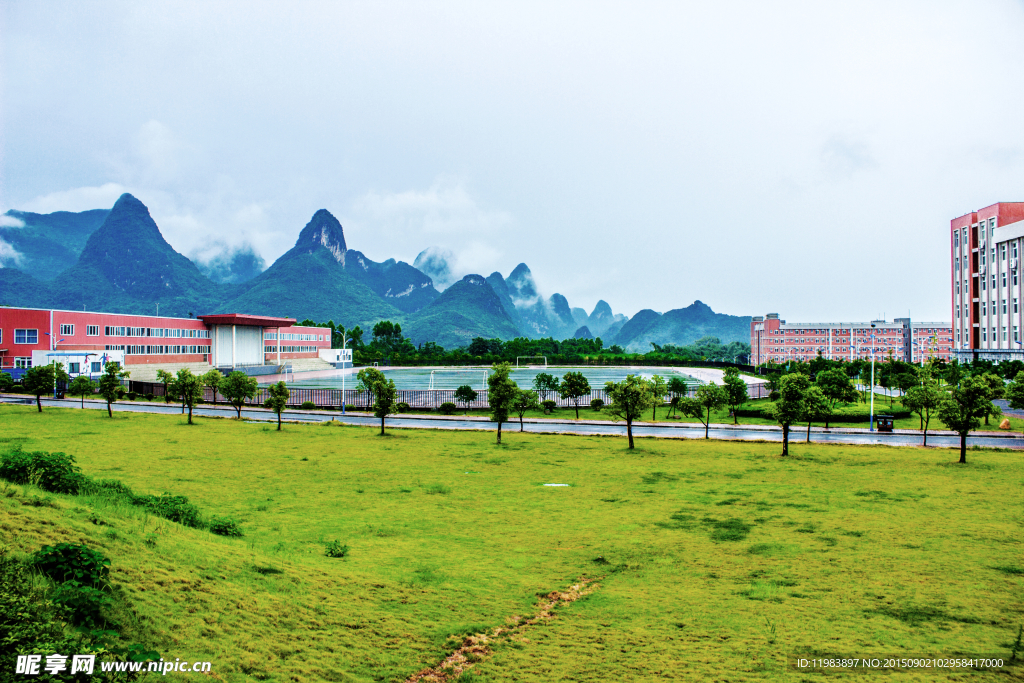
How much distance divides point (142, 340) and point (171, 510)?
6394cm

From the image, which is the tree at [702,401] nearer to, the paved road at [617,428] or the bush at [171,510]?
the paved road at [617,428]

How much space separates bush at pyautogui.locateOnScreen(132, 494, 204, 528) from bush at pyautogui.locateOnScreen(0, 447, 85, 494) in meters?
1.12

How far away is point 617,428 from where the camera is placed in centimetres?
3266

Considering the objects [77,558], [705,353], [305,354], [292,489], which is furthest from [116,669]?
[705,353]

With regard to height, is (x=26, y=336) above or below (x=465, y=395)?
above

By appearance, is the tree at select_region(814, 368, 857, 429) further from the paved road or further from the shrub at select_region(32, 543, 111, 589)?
the shrub at select_region(32, 543, 111, 589)

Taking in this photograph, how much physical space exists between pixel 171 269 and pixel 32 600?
223202mm

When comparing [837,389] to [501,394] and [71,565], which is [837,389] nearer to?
[501,394]

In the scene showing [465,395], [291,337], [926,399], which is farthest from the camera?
[291,337]

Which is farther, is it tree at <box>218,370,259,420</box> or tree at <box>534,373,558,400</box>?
tree at <box>534,373,558,400</box>

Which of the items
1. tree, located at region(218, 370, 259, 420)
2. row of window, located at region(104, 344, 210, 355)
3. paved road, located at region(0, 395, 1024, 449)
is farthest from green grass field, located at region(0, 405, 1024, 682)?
row of window, located at region(104, 344, 210, 355)

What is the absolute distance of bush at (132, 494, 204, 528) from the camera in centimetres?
1012

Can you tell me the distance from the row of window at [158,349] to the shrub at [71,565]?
64.1 m

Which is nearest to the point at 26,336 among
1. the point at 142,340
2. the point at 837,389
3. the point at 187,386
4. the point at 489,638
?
the point at 142,340
